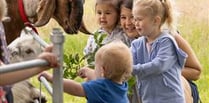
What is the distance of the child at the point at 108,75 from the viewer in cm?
304

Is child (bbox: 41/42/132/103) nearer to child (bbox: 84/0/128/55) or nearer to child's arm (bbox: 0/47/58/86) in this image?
child's arm (bbox: 0/47/58/86)

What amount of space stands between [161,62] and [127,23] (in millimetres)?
454

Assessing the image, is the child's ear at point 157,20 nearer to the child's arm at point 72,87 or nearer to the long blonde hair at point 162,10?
the long blonde hair at point 162,10

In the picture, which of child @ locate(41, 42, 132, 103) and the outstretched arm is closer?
child @ locate(41, 42, 132, 103)

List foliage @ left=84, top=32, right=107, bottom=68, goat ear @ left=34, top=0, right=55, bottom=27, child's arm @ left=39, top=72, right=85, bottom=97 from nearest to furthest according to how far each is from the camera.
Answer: child's arm @ left=39, top=72, right=85, bottom=97, foliage @ left=84, top=32, right=107, bottom=68, goat ear @ left=34, top=0, right=55, bottom=27

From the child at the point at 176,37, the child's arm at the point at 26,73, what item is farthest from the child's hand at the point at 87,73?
the child at the point at 176,37

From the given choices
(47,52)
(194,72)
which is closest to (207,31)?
(194,72)

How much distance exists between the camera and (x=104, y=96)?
306cm

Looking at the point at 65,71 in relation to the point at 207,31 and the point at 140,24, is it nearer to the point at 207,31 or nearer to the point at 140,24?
the point at 140,24

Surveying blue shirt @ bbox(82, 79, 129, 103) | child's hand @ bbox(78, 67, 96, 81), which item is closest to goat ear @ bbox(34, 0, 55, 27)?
child's hand @ bbox(78, 67, 96, 81)

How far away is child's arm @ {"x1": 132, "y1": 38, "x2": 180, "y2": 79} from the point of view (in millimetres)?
3668

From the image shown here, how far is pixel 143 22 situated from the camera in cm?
373

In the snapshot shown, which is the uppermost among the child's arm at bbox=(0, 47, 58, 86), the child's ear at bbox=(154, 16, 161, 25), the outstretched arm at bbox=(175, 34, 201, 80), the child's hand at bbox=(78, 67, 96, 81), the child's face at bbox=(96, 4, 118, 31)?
the child's arm at bbox=(0, 47, 58, 86)

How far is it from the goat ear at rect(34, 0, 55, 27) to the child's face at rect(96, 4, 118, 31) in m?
0.57
